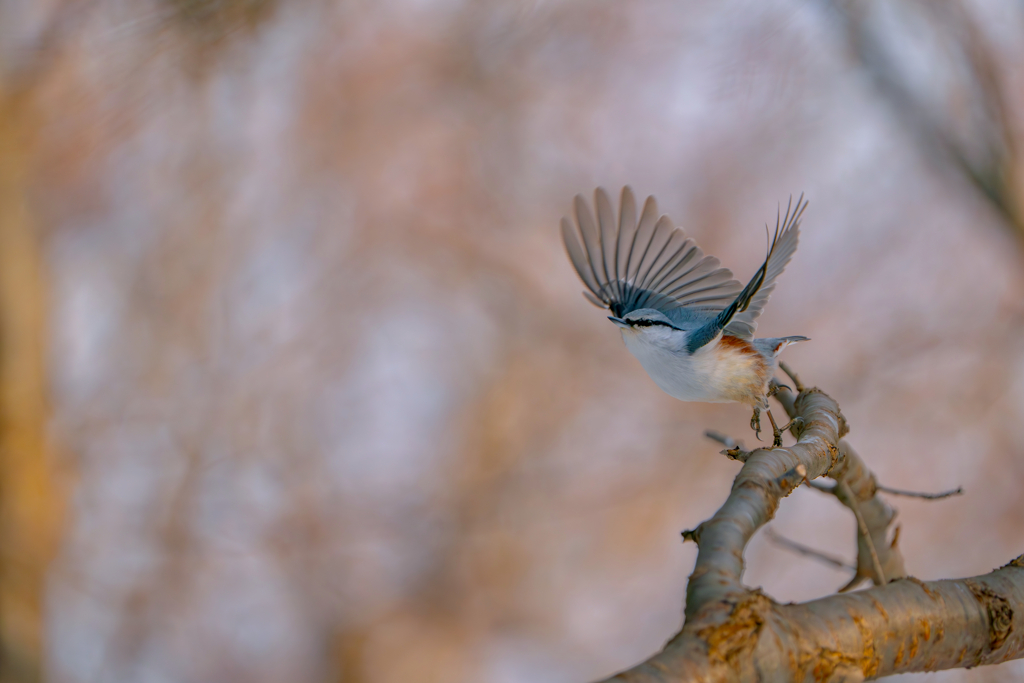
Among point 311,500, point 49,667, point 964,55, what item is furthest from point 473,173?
point 49,667

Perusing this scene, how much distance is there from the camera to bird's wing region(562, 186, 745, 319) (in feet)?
7.05

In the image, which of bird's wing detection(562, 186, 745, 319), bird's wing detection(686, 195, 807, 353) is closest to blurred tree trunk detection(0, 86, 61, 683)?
bird's wing detection(562, 186, 745, 319)

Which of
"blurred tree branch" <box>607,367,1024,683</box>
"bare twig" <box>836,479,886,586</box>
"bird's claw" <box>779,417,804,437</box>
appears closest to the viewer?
"blurred tree branch" <box>607,367,1024,683</box>

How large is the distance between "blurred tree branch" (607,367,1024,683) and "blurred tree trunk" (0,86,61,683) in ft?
12.3

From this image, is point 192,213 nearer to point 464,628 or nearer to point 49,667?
point 49,667

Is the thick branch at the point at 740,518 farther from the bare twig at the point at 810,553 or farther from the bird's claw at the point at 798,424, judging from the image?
the bare twig at the point at 810,553

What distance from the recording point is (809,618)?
99 centimetres

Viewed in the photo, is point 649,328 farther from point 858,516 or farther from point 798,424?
point 858,516

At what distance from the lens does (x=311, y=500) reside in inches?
169

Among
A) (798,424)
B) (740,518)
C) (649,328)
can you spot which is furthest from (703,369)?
(740,518)

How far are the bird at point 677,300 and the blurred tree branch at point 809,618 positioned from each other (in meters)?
0.34

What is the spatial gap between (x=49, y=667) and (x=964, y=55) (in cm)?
624

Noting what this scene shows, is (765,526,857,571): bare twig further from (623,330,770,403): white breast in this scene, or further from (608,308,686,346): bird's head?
(608,308,686,346): bird's head

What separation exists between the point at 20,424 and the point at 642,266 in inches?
134
